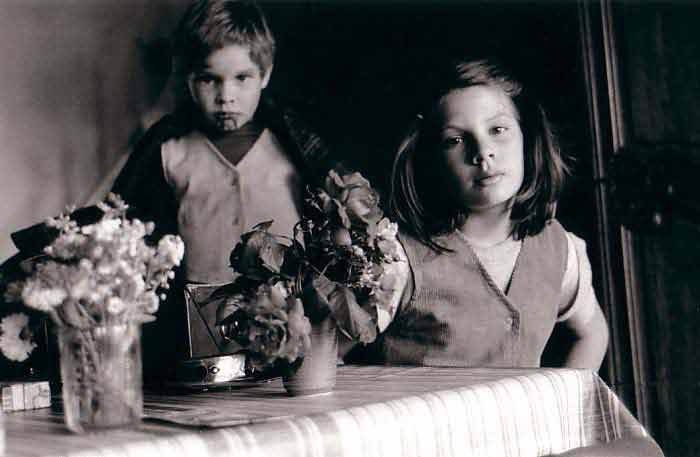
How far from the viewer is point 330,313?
1.17 m

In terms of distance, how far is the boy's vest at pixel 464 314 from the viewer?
1.70 meters

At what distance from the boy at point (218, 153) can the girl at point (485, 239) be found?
34 cm

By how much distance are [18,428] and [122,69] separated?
3.68 feet

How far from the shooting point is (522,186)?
1.82 metres

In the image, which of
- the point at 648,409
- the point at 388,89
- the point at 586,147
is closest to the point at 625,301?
the point at 648,409

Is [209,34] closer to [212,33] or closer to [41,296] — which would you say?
[212,33]

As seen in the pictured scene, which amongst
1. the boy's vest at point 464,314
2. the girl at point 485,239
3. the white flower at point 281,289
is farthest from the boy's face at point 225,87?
the white flower at point 281,289

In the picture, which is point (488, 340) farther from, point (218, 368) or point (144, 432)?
point (144, 432)

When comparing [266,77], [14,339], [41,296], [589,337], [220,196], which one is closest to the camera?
[41,296]

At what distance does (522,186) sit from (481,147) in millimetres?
150

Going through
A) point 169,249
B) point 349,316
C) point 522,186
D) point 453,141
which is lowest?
point 349,316

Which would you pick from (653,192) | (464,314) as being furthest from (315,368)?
(653,192)

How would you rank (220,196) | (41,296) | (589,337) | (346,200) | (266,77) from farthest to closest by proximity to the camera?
(266,77) → (220,196) → (589,337) → (346,200) → (41,296)

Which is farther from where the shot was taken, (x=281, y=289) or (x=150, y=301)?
(x=281, y=289)
